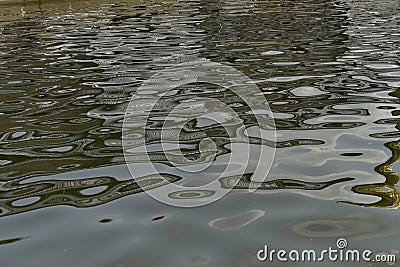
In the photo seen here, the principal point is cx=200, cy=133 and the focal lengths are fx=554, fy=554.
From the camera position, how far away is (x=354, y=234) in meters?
3.40

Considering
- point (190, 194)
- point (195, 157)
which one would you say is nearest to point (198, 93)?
point (195, 157)

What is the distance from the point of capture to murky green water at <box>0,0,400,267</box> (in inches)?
134

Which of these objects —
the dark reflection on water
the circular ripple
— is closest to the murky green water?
the dark reflection on water

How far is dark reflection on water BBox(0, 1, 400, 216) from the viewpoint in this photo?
436 cm

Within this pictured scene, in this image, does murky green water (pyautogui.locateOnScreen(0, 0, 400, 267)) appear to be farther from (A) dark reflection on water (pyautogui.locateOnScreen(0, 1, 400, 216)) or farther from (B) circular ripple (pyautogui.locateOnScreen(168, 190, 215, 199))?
(B) circular ripple (pyautogui.locateOnScreen(168, 190, 215, 199))

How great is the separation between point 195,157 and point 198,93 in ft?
8.10

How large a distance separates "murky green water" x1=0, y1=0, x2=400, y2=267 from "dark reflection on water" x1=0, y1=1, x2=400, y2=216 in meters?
0.02

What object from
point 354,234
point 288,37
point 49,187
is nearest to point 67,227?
point 49,187

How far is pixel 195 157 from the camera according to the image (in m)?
4.82

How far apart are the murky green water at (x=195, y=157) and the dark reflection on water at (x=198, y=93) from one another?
2 cm

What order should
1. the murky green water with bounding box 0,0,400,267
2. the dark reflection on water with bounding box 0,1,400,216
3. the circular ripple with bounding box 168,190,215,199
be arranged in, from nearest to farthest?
the murky green water with bounding box 0,0,400,267
the circular ripple with bounding box 168,190,215,199
the dark reflection on water with bounding box 0,1,400,216

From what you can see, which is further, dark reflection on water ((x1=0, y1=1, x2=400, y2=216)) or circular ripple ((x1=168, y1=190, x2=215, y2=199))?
dark reflection on water ((x1=0, y1=1, x2=400, y2=216))

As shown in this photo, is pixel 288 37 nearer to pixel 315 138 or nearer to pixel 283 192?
pixel 315 138

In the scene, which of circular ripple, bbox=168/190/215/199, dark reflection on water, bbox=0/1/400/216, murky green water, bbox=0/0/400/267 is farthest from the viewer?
dark reflection on water, bbox=0/1/400/216
